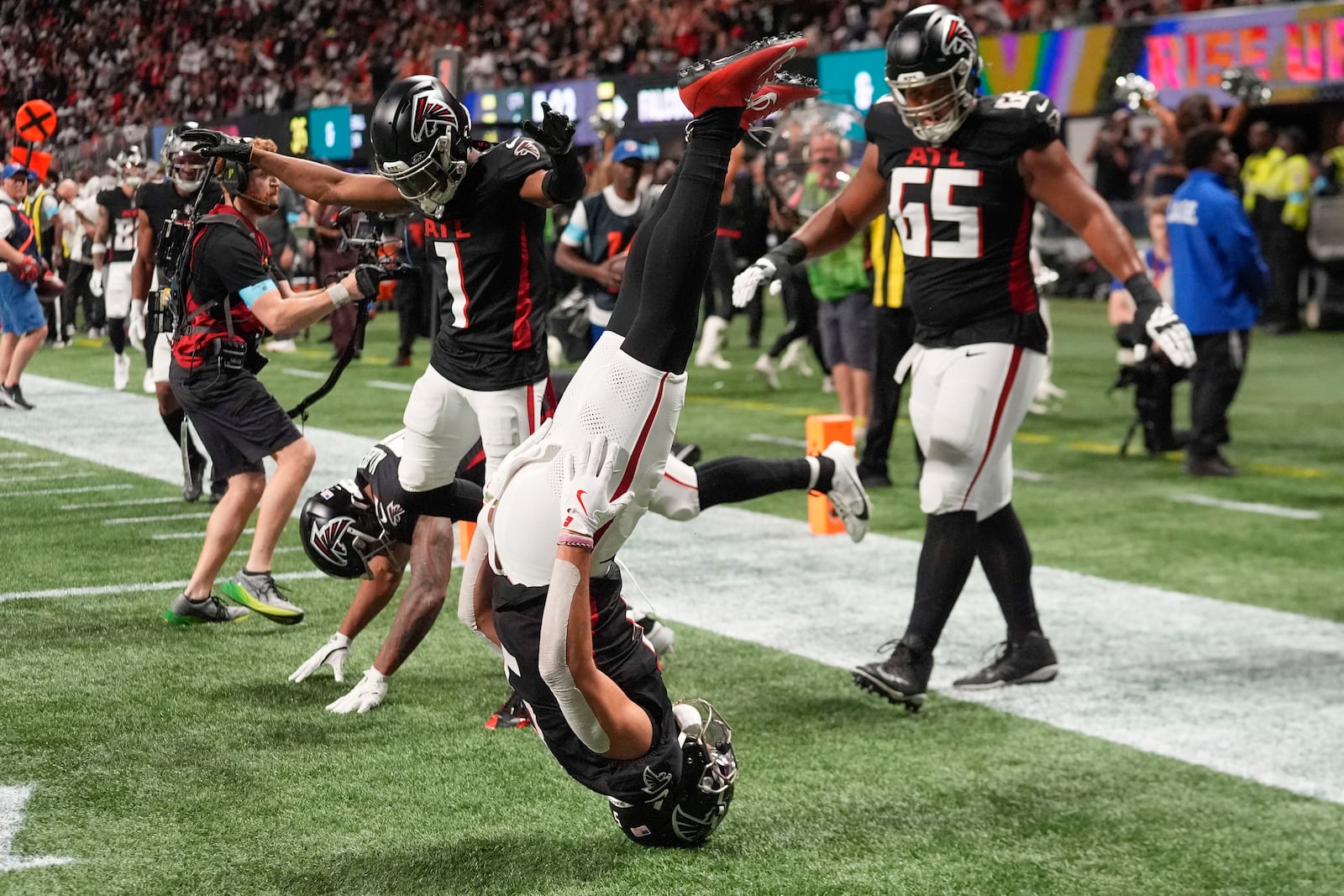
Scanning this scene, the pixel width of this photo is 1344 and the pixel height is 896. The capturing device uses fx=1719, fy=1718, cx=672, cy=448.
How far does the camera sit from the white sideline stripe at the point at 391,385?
298 inches

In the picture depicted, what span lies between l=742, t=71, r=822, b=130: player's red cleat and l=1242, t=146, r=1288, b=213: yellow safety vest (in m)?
16.5

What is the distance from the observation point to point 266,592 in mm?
6070

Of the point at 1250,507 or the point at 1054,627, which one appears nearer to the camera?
the point at 1054,627

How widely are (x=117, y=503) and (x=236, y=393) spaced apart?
63.5 inches

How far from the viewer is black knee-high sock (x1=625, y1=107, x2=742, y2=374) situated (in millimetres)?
3379

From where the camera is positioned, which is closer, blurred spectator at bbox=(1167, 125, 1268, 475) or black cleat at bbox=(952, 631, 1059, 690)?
black cleat at bbox=(952, 631, 1059, 690)

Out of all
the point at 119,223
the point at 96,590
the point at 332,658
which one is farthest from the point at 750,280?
the point at 96,590

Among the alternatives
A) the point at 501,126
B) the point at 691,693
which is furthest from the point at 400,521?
the point at 501,126

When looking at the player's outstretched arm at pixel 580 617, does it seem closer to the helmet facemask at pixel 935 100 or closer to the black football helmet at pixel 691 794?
the black football helmet at pixel 691 794

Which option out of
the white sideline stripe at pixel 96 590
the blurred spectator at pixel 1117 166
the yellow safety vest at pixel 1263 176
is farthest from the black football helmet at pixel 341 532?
the blurred spectator at pixel 1117 166

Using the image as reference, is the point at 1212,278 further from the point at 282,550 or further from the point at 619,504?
the point at 619,504

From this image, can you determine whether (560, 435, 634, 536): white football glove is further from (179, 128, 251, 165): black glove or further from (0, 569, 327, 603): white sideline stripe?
(0, 569, 327, 603): white sideline stripe

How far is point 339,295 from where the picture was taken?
5.05 m

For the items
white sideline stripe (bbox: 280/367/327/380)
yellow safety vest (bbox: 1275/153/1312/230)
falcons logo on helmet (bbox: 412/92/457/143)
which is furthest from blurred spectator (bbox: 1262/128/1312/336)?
falcons logo on helmet (bbox: 412/92/457/143)
